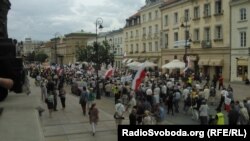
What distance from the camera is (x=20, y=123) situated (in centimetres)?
798

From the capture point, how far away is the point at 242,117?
53.0 feet

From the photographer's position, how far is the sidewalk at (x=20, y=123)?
687cm

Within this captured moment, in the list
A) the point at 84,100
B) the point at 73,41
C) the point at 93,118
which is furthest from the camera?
the point at 73,41

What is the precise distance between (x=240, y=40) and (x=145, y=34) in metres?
29.4

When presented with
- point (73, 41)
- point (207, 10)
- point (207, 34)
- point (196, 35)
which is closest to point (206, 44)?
point (207, 34)

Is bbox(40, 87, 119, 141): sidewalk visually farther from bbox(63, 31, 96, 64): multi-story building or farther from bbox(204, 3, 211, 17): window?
bbox(63, 31, 96, 64): multi-story building

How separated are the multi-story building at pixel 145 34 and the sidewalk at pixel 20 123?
5463cm

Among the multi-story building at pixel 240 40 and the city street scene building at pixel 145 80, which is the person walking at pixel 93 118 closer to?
the city street scene building at pixel 145 80

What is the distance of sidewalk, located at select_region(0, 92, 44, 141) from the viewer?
6868 mm

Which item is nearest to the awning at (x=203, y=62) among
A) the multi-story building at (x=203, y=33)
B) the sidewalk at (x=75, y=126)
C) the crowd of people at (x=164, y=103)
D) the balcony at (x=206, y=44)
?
the multi-story building at (x=203, y=33)

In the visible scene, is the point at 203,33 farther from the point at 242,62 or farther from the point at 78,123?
the point at 78,123

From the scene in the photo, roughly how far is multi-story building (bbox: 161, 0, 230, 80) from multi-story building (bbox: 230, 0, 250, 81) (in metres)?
0.96

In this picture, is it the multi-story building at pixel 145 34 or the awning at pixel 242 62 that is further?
the multi-story building at pixel 145 34

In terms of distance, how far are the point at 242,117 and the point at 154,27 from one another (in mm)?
50349
